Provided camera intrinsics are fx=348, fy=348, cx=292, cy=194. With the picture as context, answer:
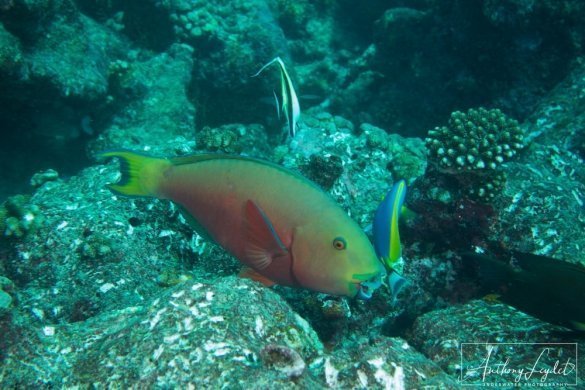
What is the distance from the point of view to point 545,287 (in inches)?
104

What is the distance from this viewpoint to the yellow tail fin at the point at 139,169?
2.54 metres

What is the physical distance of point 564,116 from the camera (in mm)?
6363

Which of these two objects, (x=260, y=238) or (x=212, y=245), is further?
(x=212, y=245)

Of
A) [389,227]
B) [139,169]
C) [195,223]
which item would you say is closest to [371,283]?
[389,227]

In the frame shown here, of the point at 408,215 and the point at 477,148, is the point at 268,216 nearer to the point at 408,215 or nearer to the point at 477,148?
the point at 408,215

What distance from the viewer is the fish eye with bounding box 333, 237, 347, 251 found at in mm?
2123

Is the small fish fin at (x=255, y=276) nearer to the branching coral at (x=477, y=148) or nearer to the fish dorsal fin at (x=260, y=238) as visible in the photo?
the fish dorsal fin at (x=260, y=238)

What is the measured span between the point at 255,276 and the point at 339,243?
2.75 feet

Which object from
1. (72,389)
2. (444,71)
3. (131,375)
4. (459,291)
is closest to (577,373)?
(459,291)

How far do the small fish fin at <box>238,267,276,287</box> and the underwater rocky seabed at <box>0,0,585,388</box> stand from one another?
6 centimetres

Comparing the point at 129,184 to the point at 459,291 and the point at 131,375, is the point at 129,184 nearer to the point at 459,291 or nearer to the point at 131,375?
the point at 131,375
